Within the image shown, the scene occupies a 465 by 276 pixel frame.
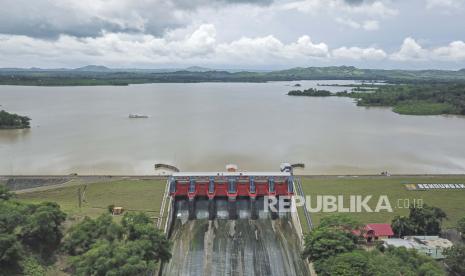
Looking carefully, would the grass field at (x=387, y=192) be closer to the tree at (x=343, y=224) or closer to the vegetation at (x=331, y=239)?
the tree at (x=343, y=224)

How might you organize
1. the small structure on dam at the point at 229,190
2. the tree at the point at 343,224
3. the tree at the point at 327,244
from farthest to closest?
the small structure on dam at the point at 229,190 < the tree at the point at 343,224 < the tree at the point at 327,244

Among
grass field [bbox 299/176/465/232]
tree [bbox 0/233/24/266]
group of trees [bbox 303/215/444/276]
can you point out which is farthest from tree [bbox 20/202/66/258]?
grass field [bbox 299/176/465/232]

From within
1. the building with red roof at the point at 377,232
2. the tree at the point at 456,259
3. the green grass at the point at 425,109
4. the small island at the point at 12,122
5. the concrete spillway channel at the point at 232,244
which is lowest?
the concrete spillway channel at the point at 232,244

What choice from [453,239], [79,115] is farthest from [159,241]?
[79,115]

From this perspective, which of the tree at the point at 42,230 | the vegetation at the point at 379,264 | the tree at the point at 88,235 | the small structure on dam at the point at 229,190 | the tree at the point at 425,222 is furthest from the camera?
the small structure on dam at the point at 229,190

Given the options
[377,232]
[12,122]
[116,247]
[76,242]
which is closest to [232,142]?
[377,232]

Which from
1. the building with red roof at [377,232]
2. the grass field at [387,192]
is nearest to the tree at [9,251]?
the grass field at [387,192]
